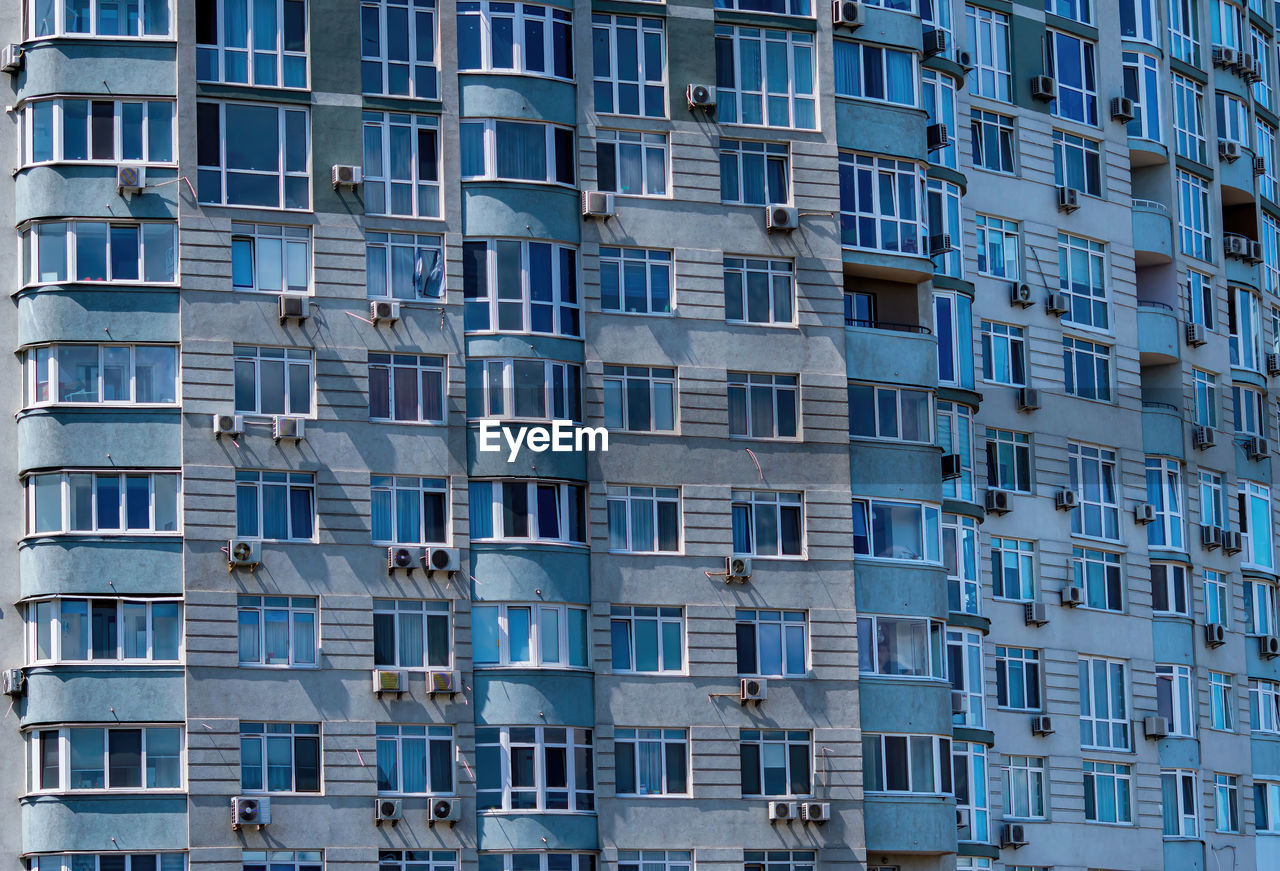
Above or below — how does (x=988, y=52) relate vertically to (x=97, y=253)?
above

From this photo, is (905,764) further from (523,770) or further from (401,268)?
(401,268)

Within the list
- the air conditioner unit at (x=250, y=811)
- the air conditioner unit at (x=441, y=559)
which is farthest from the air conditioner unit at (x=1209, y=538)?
the air conditioner unit at (x=250, y=811)

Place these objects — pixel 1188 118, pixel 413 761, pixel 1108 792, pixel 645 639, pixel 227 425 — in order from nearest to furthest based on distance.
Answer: pixel 227 425 → pixel 413 761 → pixel 645 639 → pixel 1108 792 → pixel 1188 118

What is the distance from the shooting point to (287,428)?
60375mm

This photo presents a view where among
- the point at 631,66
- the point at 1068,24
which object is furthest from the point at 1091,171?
the point at 631,66

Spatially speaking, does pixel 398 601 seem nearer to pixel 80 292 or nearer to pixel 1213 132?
pixel 80 292

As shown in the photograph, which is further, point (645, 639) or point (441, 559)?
point (645, 639)

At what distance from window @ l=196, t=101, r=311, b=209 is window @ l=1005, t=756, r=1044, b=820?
66.8 ft

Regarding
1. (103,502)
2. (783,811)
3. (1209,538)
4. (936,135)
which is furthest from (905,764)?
(103,502)

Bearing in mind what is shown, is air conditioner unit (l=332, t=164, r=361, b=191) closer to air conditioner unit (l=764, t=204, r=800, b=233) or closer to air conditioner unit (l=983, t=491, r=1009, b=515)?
air conditioner unit (l=764, t=204, r=800, b=233)

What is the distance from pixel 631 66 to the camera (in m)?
64.8

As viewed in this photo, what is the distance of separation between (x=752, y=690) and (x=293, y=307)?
1204cm

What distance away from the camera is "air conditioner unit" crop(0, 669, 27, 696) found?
58.8 metres

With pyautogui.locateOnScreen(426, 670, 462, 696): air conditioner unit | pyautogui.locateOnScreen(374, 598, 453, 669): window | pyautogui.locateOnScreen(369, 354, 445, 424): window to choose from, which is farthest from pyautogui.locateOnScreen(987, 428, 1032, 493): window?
pyautogui.locateOnScreen(426, 670, 462, 696): air conditioner unit
